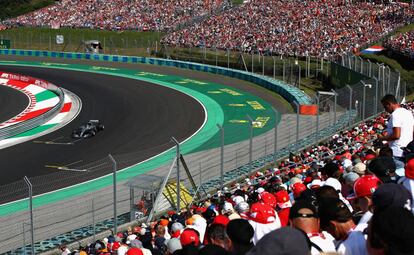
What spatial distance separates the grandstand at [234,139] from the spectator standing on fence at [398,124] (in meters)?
0.02

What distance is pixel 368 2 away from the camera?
183 ft

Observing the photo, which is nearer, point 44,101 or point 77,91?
point 44,101

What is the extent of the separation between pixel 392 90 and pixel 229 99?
1469 centimetres

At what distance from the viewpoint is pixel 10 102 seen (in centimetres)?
3825

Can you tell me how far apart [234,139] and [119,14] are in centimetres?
4807

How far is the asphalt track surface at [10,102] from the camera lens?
3444 centimetres

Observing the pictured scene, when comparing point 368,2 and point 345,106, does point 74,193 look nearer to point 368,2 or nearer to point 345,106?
point 345,106

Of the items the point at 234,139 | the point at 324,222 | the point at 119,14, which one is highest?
the point at 119,14

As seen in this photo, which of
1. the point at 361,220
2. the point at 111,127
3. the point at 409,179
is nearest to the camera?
the point at 361,220

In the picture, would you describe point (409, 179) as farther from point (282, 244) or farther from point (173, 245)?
point (282, 244)

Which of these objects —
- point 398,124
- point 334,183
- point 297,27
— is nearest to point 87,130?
point 398,124

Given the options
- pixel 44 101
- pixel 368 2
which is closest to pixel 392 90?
pixel 44 101

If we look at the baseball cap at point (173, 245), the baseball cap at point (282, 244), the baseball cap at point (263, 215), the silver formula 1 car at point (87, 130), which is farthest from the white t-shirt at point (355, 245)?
the silver formula 1 car at point (87, 130)

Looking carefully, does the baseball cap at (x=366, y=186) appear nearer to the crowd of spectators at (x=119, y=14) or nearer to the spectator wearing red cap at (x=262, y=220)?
the spectator wearing red cap at (x=262, y=220)
